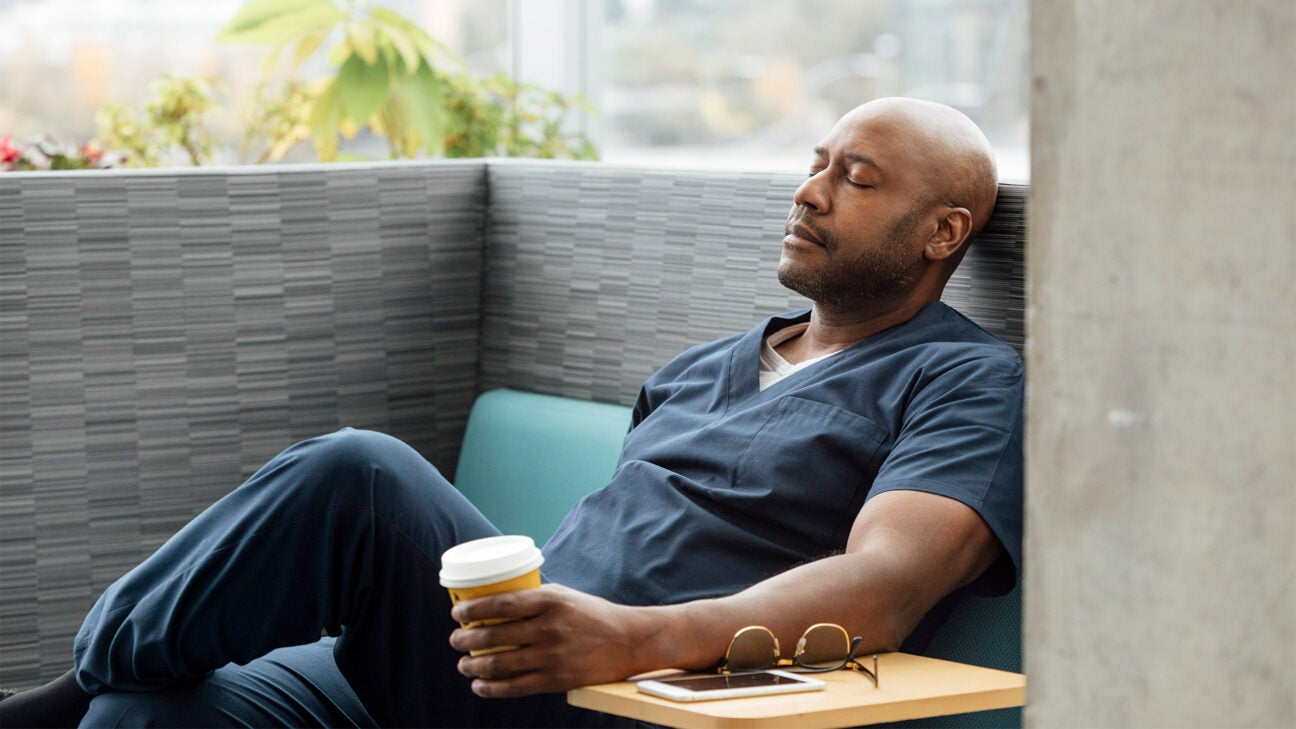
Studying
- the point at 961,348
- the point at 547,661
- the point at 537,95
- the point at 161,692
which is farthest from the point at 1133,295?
the point at 537,95

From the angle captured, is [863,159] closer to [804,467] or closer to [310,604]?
[804,467]

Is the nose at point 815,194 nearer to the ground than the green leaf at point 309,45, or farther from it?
nearer to the ground

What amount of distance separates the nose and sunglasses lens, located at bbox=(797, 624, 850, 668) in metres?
0.74

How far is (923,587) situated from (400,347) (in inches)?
53.6

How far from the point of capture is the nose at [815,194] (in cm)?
177

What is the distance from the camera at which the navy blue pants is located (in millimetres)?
1420

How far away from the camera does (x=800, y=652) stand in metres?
1.15

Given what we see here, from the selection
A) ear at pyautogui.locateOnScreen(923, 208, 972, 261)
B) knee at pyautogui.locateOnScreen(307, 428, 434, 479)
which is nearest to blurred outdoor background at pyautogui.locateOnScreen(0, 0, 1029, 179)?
ear at pyautogui.locateOnScreen(923, 208, 972, 261)

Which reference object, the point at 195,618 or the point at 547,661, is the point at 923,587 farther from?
the point at 195,618

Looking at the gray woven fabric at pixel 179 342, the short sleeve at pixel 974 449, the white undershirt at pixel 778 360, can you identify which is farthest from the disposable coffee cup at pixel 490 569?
the gray woven fabric at pixel 179 342

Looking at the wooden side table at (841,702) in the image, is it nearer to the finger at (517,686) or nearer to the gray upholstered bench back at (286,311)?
the finger at (517,686)

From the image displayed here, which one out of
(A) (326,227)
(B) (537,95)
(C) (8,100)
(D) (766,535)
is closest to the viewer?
(D) (766,535)

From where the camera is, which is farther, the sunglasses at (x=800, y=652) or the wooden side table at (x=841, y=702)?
the sunglasses at (x=800, y=652)

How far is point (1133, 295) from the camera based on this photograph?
0.63m
